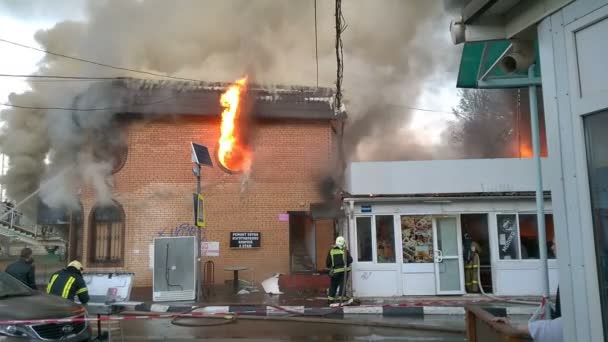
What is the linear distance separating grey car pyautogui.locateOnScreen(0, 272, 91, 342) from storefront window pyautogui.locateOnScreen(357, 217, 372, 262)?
694 centimetres

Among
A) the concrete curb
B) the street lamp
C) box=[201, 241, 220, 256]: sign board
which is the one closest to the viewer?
the concrete curb

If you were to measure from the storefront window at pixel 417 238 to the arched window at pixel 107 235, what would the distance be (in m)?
8.05

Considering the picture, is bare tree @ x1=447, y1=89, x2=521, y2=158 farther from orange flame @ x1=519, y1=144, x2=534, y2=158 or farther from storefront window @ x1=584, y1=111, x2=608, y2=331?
storefront window @ x1=584, y1=111, x2=608, y2=331

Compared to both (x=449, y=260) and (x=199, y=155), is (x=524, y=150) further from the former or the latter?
(x=199, y=155)

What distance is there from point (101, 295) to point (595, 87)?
36.1 ft

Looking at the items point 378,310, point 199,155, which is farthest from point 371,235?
point 199,155

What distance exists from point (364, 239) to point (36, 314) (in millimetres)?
7687

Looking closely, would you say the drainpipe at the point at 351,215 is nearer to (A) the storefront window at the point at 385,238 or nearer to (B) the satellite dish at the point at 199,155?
(A) the storefront window at the point at 385,238

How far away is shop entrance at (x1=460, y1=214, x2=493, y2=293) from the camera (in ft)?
38.8

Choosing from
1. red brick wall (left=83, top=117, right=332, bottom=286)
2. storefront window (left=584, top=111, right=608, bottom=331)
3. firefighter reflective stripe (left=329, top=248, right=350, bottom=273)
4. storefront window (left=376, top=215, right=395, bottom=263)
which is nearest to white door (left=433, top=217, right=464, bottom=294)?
storefront window (left=376, top=215, right=395, bottom=263)

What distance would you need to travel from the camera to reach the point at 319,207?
41.7 feet

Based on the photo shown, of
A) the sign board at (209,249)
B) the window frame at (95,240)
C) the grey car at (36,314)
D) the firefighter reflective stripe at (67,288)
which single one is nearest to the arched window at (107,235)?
the window frame at (95,240)

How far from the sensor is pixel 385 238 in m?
11.8

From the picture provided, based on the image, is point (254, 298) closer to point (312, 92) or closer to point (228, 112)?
point (228, 112)
